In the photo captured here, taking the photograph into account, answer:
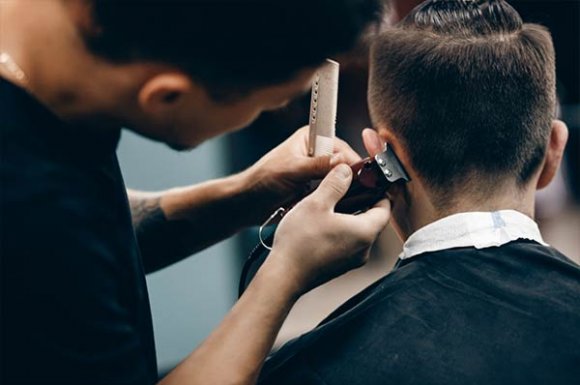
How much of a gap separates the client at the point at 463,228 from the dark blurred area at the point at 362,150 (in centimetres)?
191

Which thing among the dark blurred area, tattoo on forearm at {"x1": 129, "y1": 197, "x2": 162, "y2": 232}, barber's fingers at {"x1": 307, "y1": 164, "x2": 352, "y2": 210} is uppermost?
barber's fingers at {"x1": 307, "y1": 164, "x2": 352, "y2": 210}

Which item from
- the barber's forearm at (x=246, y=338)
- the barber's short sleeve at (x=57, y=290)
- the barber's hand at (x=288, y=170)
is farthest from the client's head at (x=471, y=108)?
the barber's short sleeve at (x=57, y=290)

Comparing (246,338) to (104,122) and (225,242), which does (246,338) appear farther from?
(225,242)

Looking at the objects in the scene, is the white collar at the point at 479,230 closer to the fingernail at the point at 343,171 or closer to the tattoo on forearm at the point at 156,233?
the fingernail at the point at 343,171

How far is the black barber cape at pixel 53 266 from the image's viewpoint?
105 cm

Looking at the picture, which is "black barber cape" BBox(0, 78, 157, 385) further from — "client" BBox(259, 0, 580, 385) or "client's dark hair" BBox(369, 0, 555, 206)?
"client's dark hair" BBox(369, 0, 555, 206)

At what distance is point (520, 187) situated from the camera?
4.74 ft

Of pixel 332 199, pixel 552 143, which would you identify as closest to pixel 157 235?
pixel 332 199

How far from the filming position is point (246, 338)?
1210mm

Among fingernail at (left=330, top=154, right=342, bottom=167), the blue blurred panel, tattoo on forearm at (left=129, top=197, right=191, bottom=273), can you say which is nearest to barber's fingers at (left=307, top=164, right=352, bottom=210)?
fingernail at (left=330, top=154, right=342, bottom=167)

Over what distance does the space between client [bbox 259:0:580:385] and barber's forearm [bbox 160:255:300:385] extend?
0.62 ft

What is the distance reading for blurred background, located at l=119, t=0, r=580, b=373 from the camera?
11.7ft

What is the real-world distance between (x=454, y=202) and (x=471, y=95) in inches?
7.1

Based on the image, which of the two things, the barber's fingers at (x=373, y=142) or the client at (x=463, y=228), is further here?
the barber's fingers at (x=373, y=142)
